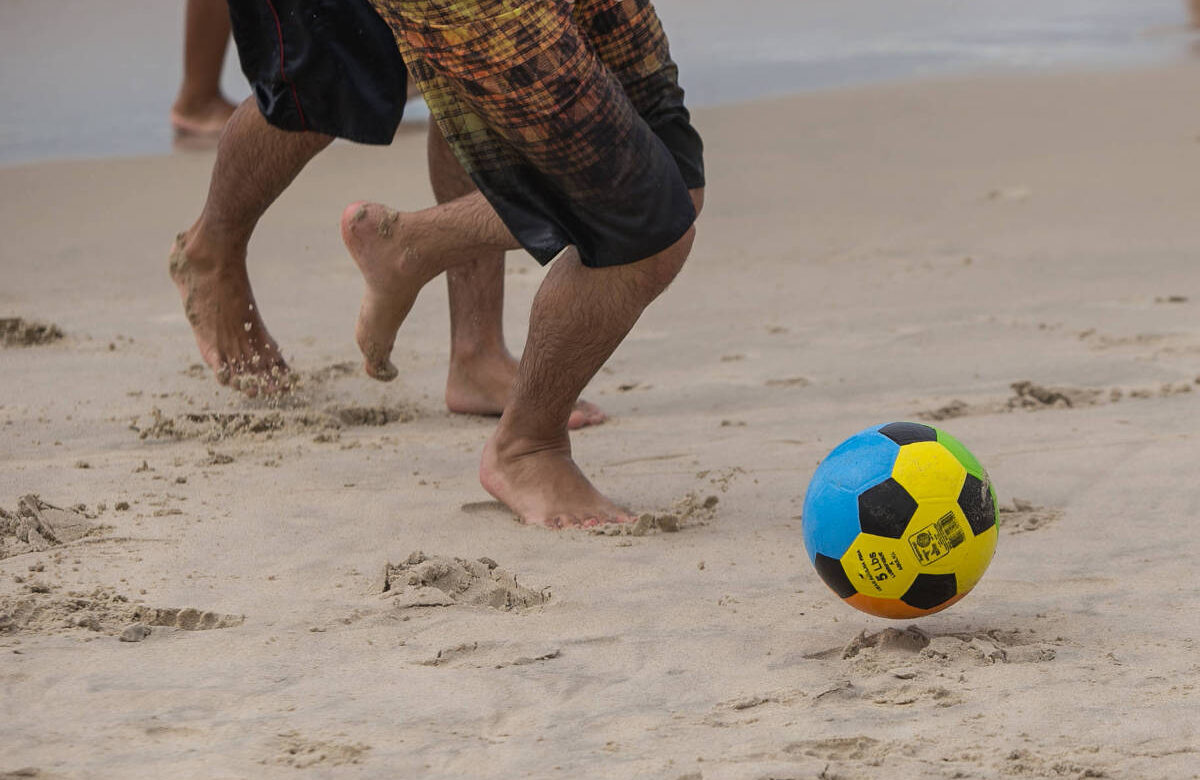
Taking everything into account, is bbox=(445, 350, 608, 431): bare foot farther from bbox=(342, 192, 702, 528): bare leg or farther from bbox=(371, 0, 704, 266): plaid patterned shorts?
bbox=(371, 0, 704, 266): plaid patterned shorts

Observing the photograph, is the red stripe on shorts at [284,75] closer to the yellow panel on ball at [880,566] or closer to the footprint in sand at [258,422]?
the footprint in sand at [258,422]

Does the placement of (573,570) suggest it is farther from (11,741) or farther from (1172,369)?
(1172,369)

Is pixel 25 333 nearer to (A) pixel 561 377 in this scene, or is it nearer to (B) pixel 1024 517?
(A) pixel 561 377

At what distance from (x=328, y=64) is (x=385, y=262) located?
0.54m

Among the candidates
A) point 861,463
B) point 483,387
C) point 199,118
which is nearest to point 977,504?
point 861,463

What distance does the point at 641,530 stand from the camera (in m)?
3.11

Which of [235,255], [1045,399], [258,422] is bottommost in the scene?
[1045,399]

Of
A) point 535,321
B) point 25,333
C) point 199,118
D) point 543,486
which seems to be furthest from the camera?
point 199,118

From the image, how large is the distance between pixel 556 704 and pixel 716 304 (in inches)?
129

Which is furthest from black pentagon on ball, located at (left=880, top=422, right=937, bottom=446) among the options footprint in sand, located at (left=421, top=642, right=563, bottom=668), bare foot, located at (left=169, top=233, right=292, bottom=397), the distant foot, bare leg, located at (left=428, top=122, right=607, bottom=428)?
the distant foot

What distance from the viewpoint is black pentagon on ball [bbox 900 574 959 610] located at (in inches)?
95.9

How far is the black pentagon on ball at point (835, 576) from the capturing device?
8.09 ft

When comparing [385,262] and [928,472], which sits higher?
[385,262]

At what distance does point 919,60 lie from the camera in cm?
1068
